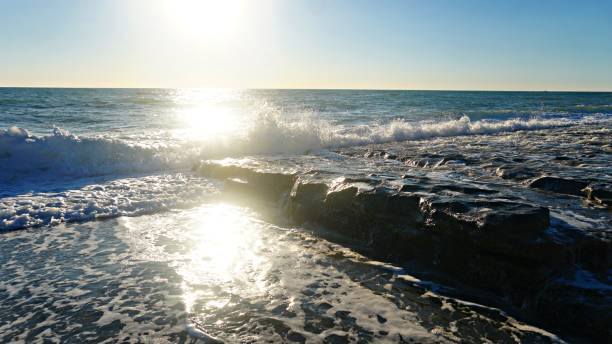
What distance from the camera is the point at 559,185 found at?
5855 mm

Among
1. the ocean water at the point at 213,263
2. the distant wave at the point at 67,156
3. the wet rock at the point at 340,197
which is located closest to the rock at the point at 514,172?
the ocean water at the point at 213,263

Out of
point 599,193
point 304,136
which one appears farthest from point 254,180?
point 304,136

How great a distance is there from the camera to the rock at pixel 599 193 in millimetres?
5065

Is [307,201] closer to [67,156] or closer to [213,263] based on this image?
[213,263]

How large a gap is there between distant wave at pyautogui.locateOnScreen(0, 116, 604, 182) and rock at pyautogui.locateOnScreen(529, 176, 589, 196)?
6.89 m

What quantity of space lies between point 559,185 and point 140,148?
10.1m

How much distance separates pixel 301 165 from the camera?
26.6ft

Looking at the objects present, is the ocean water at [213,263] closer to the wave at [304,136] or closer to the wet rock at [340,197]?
the wet rock at [340,197]

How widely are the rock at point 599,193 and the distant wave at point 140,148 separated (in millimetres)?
7573

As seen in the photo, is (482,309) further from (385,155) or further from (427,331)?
(385,155)

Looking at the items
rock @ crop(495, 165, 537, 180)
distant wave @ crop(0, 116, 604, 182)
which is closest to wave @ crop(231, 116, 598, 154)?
distant wave @ crop(0, 116, 604, 182)

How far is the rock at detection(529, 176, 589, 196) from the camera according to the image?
5625mm

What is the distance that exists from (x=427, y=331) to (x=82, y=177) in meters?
8.81

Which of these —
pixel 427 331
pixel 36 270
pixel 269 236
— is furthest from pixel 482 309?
pixel 36 270
